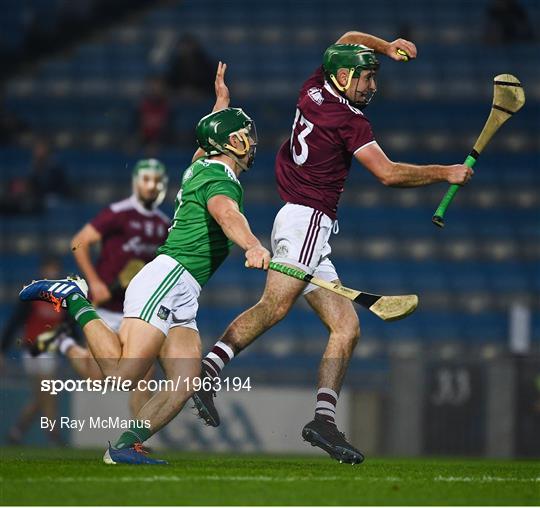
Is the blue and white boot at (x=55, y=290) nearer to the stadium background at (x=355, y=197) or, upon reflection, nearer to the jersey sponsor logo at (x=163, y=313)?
the jersey sponsor logo at (x=163, y=313)

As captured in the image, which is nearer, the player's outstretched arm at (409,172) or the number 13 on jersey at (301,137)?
the player's outstretched arm at (409,172)

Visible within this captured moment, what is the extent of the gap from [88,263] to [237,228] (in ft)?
12.4

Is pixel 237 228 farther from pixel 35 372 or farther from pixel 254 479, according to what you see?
pixel 35 372

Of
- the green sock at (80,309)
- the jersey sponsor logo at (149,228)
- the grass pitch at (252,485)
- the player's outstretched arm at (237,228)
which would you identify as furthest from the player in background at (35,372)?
the player's outstretched arm at (237,228)

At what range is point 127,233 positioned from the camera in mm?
10242

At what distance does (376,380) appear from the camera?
1238cm

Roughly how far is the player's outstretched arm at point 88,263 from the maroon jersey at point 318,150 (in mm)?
2465

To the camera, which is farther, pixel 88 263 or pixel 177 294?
pixel 88 263

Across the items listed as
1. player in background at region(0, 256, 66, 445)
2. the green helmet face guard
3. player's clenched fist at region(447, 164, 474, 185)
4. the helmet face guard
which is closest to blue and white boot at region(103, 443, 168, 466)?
the helmet face guard

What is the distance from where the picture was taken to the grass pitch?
19.1 ft

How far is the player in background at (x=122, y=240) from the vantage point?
33.0 feet

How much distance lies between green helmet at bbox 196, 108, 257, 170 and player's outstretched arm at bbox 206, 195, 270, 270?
500mm

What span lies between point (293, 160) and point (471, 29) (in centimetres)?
1306

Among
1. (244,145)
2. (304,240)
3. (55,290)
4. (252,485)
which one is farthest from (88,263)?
(252,485)
